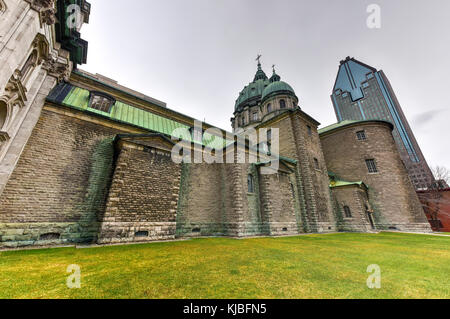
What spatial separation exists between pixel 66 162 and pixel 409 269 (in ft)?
49.7

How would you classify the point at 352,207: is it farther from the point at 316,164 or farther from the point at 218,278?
the point at 218,278

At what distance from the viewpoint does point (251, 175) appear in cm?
1476

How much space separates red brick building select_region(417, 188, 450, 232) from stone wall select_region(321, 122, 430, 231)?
986cm

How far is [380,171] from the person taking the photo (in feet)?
67.8

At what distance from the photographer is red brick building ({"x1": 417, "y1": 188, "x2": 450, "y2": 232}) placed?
931 inches

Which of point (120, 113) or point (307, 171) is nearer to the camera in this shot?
point (120, 113)

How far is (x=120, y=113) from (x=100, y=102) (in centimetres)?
138

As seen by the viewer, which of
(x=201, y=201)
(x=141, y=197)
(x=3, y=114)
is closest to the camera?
(x=3, y=114)

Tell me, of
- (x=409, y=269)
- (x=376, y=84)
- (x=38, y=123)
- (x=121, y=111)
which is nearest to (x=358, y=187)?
→ (x=409, y=269)

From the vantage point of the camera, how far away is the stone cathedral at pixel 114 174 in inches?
308

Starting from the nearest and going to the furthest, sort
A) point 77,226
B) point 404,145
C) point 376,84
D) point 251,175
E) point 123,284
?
point 123,284
point 77,226
point 251,175
point 404,145
point 376,84

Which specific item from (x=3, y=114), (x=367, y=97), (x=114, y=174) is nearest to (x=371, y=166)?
(x=114, y=174)
